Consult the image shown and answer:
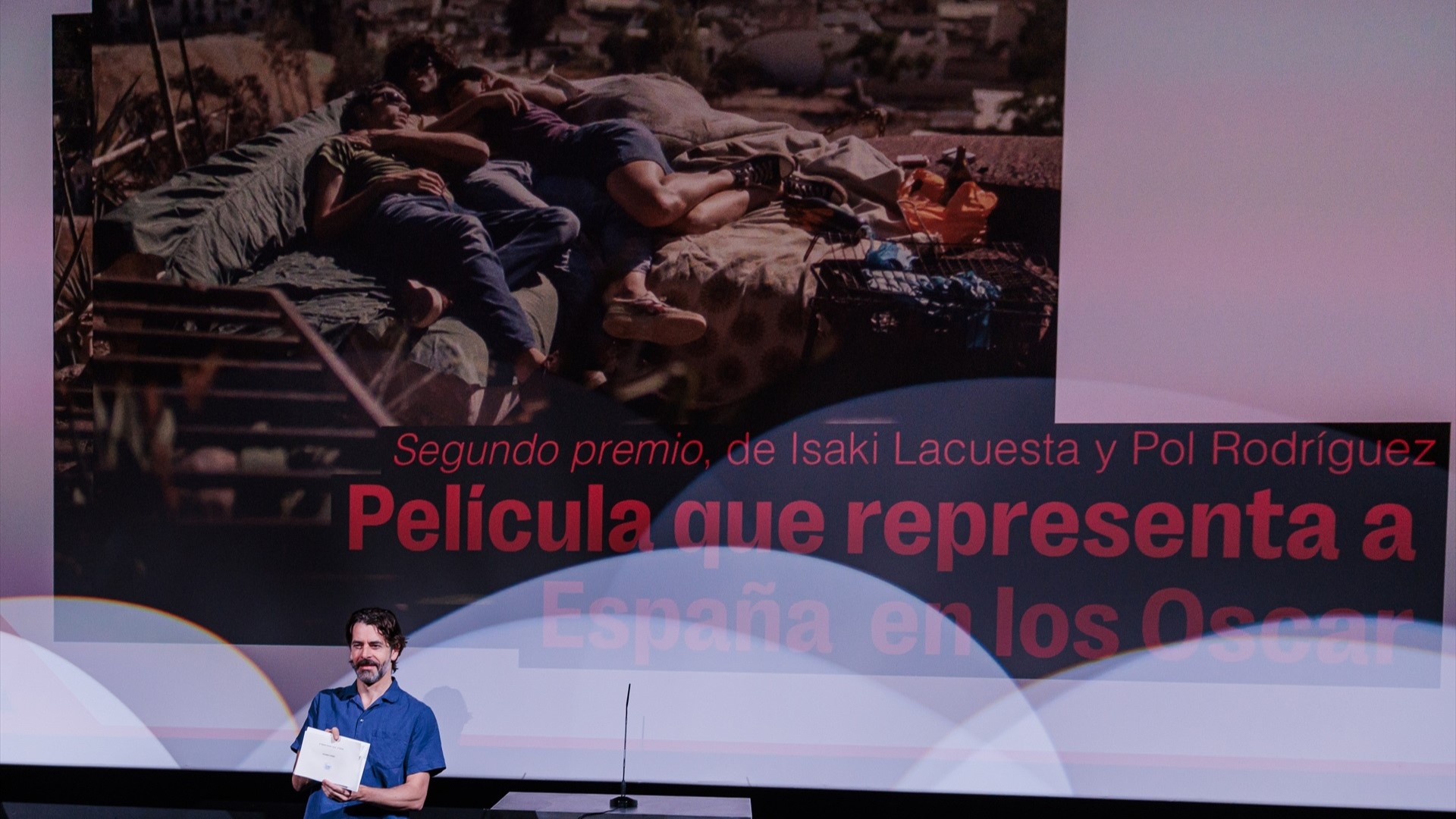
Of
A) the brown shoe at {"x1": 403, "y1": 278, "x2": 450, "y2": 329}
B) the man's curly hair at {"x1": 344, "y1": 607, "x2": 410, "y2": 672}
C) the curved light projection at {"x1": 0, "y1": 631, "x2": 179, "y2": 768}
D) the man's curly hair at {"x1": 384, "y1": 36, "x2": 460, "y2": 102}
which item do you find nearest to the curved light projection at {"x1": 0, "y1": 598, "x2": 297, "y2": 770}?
the curved light projection at {"x1": 0, "y1": 631, "x2": 179, "y2": 768}

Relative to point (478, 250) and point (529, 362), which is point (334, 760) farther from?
point (478, 250)

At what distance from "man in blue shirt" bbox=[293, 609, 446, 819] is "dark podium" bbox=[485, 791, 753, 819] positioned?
0.76 ft

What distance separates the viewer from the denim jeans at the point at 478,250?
2816 millimetres

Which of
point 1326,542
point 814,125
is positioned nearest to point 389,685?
point 814,125

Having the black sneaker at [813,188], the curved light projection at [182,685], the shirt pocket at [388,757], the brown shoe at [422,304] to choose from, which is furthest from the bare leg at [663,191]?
the curved light projection at [182,685]

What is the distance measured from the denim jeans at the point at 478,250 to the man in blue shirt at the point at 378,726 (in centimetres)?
98

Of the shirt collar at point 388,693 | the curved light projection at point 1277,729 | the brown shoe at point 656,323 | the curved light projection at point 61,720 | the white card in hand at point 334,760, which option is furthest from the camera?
the curved light projection at point 61,720

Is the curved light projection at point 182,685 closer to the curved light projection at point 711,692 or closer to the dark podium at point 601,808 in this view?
the curved light projection at point 711,692

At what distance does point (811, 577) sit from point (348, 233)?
178cm

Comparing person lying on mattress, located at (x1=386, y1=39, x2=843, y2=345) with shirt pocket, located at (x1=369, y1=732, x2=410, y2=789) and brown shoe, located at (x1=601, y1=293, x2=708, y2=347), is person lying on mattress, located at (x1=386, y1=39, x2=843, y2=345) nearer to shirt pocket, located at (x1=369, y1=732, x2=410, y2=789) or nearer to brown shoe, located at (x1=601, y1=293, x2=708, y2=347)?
brown shoe, located at (x1=601, y1=293, x2=708, y2=347)

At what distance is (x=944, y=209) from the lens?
2.75 meters

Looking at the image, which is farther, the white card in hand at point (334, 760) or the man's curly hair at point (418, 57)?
the man's curly hair at point (418, 57)

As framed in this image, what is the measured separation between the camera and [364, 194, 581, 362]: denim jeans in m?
2.82

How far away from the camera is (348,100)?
287 centimetres
